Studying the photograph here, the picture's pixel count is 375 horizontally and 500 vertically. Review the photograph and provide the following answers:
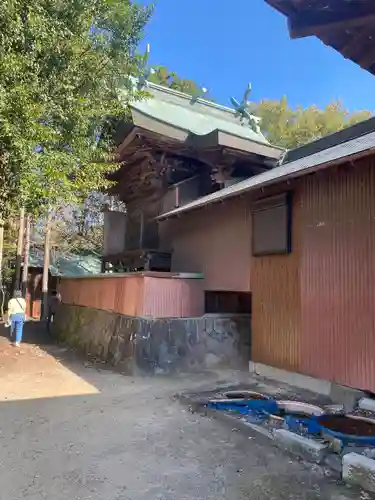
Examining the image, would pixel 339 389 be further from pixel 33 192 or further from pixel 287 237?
pixel 33 192

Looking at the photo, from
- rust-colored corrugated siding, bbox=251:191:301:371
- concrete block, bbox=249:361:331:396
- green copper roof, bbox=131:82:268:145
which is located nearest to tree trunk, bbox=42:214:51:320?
green copper roof, bbox=131:82:268:145

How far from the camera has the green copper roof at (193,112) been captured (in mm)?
12672

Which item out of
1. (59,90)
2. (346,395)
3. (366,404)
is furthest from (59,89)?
(366,404)

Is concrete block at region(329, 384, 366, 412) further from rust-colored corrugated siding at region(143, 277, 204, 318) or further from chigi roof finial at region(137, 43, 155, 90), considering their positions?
chigi roof finial at region(137, 43, 155, 90)

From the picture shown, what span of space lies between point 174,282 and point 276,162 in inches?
180

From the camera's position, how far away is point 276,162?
1098 centimetres

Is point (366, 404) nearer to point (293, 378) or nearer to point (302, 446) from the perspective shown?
point (293, 378)

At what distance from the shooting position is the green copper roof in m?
12.7

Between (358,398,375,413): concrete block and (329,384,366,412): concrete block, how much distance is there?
0.13 meters

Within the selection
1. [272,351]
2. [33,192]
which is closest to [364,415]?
[272,351]

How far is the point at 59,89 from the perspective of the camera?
8.39 m

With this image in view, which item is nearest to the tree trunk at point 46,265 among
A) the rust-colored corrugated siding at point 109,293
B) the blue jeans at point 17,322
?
the rust-colored corrugated siding at point 109,293

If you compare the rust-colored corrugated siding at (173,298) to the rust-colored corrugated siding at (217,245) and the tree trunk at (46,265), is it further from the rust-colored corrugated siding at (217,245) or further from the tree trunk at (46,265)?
the tree trunk at (46,265)

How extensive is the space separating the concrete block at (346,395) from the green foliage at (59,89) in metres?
5.86
